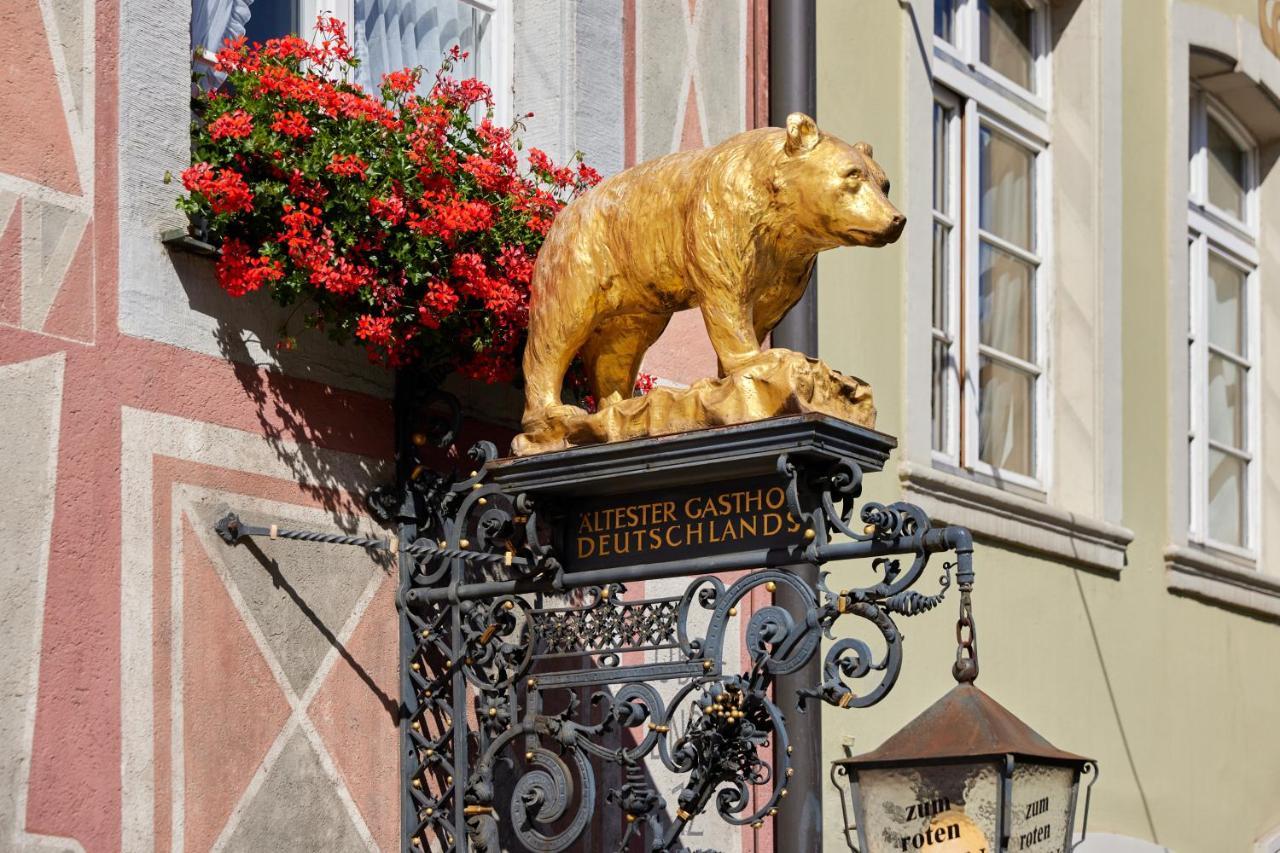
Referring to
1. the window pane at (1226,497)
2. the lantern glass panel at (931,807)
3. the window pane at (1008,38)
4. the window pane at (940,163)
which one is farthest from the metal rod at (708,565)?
the window pane at (1226,497)

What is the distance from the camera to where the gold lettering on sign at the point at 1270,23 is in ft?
37.2

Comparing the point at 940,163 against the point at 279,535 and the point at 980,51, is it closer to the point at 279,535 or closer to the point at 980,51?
the point at 980,51

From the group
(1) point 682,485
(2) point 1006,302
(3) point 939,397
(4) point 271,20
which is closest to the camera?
(1) point 682,485

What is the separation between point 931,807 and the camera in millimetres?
5133

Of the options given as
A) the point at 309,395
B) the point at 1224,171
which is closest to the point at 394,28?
the point at 309,395

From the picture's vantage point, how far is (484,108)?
271 inches

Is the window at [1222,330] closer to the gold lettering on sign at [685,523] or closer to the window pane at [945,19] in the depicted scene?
the window pane at [945,19]

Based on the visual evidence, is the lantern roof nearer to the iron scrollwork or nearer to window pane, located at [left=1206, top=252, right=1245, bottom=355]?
the iron scrollwork

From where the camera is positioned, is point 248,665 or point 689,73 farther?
point 689,73

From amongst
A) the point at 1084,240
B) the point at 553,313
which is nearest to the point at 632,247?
the point at 553,313

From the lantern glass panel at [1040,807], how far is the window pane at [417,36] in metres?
2.67

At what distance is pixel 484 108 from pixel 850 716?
242cm

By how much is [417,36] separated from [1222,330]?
18.7 feet

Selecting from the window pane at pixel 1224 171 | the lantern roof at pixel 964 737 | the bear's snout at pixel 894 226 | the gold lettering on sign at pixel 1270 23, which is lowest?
the lantern roof at pixel 964 737
